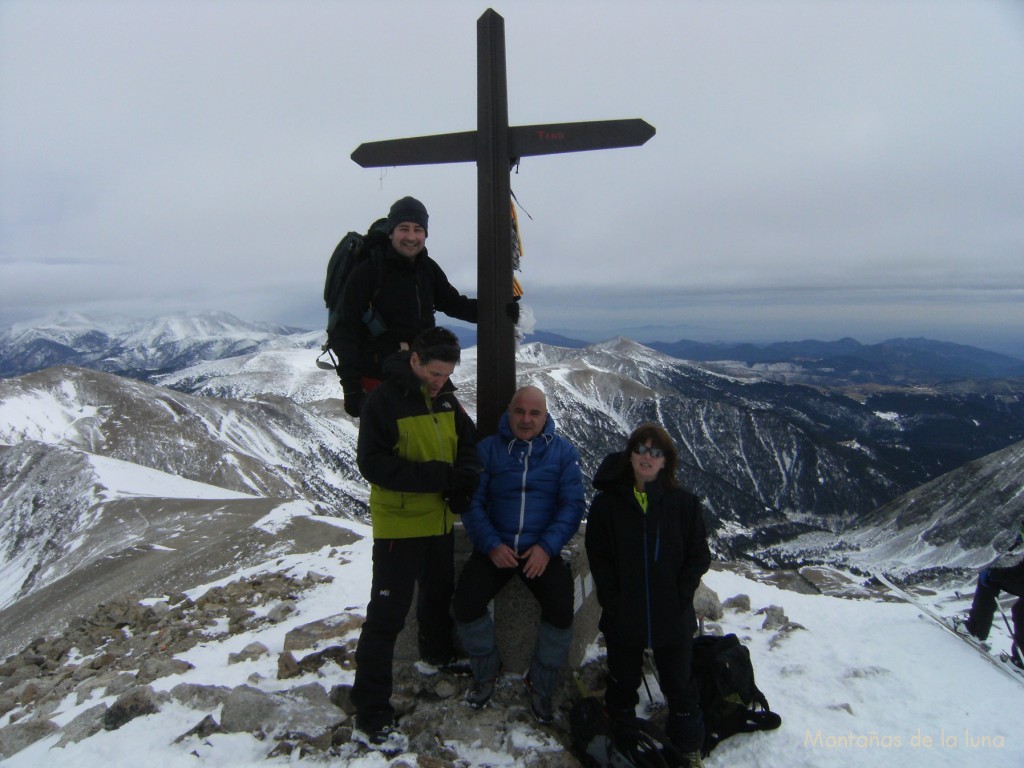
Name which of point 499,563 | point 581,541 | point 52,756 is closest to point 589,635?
point 581,541

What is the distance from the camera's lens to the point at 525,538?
579 cm

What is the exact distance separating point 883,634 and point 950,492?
651ft

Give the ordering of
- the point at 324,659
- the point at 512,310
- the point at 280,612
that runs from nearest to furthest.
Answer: the point at 512,310 < the point at 324,659 < the point at 280,612

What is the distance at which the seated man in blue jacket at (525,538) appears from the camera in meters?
5.64

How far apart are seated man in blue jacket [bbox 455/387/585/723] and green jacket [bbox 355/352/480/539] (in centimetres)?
45

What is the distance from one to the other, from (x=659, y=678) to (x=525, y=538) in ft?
6.09

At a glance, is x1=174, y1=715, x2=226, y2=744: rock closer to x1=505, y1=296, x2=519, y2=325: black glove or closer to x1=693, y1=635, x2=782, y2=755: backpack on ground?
x1=693, y1=635, x2=782, y2=755: backpack on ground

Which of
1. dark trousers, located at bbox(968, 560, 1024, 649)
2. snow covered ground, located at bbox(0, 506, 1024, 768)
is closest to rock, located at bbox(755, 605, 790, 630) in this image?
snow covered ground, located at bbox(0, 506, 1024, 768)

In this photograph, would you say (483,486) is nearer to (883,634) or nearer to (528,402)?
(528,402)

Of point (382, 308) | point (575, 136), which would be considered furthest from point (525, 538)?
point (575, 136)

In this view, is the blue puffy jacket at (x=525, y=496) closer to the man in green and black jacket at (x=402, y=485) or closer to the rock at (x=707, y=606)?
the man in green and black jacket at (x=402, y=485)

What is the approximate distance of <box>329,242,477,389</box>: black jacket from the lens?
5.93 meters

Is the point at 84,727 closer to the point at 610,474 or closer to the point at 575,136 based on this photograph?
the point at 610,474

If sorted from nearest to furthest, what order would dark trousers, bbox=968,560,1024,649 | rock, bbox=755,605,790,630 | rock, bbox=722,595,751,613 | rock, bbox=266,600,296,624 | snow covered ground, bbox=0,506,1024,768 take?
snow covered ground, bbox=0,506,1024,768 → rock, bbox=755,605,790,630 → dark trousers, bbox=968,560,1024,649 → rock, bbox=722,595,751,613 → rock, bbox=266,600,296,624
